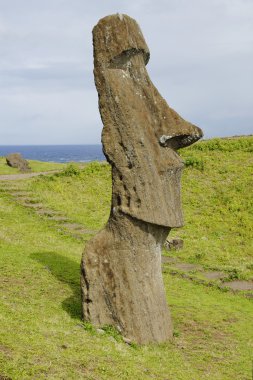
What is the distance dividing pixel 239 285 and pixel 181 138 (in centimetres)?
774

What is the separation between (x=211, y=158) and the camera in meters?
32.1

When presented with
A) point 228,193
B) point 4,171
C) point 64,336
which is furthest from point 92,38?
point 4,171

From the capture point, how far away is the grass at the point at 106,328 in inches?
339

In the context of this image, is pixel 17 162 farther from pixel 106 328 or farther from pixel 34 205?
pixel 106 328

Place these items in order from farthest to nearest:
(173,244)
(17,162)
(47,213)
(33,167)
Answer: (33,167) → (17,162) → (47,213) → (173,244)

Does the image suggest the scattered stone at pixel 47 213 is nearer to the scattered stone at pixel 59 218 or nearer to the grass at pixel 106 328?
the scattered stone at pixel 59 218

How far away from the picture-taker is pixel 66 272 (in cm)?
1462

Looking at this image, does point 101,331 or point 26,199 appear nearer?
point 101,331

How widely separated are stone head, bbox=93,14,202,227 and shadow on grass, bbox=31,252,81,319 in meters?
2.74

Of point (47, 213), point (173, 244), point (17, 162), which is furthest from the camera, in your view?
point (17, 162)

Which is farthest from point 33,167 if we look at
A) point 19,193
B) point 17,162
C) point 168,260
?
point 168,260

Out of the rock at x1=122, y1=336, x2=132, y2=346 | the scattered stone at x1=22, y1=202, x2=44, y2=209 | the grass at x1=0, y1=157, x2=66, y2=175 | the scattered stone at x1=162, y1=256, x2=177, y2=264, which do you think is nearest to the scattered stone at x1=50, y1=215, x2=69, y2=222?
the scattered stone at x1=22, y1=202, x2=44, y2=209

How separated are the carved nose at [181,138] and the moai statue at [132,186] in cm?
2

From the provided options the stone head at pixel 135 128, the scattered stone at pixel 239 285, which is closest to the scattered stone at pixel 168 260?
the scattered stone at pixel 239 285
